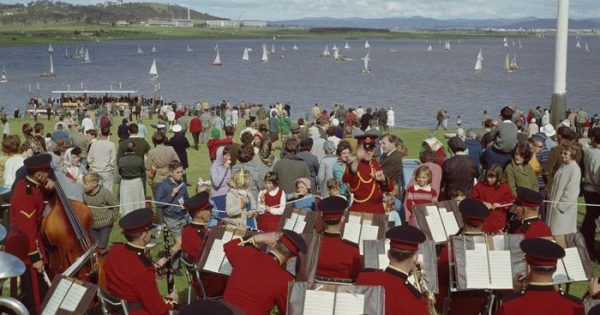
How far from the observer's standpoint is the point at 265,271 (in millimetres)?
6516

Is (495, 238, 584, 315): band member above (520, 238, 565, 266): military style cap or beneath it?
beneath

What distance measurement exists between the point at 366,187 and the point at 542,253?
465 centimetres

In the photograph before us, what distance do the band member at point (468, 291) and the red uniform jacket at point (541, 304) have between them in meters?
1.81

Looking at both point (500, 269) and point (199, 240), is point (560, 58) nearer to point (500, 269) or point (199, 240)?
point (500, 269)

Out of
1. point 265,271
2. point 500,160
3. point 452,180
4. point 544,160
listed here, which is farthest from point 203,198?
point 544,160

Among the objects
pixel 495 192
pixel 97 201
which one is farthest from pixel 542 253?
pixel 97 201

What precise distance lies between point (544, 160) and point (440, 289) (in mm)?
6780

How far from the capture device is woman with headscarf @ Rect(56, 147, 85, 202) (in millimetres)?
11227

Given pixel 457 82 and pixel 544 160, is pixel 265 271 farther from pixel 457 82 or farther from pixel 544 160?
pixel 457 82

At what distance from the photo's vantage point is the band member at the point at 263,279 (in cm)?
647

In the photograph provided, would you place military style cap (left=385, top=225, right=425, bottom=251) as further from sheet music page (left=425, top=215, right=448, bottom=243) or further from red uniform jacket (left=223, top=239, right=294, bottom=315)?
sheet music page (left=425, top=215, right=448, bottom=243)

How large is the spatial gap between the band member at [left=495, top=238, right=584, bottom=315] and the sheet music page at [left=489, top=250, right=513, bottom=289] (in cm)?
120

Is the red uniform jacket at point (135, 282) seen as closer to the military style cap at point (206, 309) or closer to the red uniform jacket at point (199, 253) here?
the red uniform jacket at point (199, 253)

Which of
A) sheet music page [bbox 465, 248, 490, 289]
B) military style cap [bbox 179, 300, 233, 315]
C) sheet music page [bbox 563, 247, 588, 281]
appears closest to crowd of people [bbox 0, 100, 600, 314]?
sheet music page [bbox 563, 247, 588, 281]
